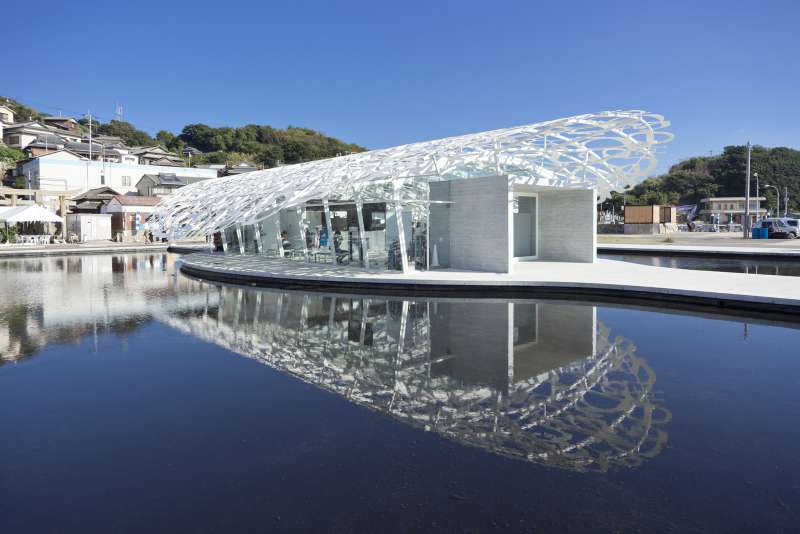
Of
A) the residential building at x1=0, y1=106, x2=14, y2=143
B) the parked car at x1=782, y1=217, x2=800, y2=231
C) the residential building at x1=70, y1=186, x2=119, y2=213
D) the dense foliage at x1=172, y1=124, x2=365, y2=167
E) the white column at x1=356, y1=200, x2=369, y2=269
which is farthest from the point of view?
the dense foliage at x1=172, y1=124, x2=365, y2=167

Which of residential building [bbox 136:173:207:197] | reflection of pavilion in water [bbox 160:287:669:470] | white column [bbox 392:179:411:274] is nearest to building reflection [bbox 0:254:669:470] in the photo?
reflection of pavilion in water [bbox 160:287:669:470]

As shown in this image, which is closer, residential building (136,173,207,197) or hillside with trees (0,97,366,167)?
residential building (136,173,207,197)

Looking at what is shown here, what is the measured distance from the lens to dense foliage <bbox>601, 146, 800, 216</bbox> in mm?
83812

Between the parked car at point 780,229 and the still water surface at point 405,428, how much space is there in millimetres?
28809

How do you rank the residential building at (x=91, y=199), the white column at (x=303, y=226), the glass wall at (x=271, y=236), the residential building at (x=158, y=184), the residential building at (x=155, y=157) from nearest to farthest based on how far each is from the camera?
1. the white column at (x=303, y=226)
2. the glass wall at (x=271, y=236)
3. the residential building at (x=91, y=199)
4. the residential building at (x=158, y=184)
5. the residential building at (x=155, y=157)

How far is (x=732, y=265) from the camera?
19203 millimetres

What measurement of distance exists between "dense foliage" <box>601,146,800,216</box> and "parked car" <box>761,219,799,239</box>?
4780 centimetres

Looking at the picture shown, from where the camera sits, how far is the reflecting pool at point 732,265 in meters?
17.1

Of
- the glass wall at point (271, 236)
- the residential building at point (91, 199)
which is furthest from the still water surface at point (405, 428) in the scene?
the residential building at point (91, 199)

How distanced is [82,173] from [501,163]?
50526mm

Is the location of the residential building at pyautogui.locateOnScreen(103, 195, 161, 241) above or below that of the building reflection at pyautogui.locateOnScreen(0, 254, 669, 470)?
above

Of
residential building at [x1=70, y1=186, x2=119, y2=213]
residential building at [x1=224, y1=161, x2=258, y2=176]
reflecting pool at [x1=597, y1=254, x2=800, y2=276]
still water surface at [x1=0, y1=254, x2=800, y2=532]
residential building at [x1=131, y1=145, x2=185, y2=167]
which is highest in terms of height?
residential building at [x1=131, y1=145, x2=185, y2=167]

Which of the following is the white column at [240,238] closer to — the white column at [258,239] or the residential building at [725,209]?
the white column at [258,239]

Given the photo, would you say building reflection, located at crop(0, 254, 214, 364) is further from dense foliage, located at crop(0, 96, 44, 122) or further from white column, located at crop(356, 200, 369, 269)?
dense foliage, located at crop(0, 96, 44, 122)
